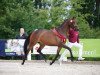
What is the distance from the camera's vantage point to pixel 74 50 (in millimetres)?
22500

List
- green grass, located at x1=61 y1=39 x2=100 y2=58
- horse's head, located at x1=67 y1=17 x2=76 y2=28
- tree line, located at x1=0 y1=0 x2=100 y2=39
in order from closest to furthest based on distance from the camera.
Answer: horse's head, located at x1=67 y1=17 x2=76 y2=28 < green grass, located at x1=61 y1=39 x2=100 y2=58 < tree line, located at x1=0 y1=0 x2=100 y2=39

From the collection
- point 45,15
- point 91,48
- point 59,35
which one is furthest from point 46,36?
point 45,15

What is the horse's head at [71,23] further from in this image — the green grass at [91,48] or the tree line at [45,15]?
the tree line at [45,15]

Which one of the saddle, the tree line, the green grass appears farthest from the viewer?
the tree line

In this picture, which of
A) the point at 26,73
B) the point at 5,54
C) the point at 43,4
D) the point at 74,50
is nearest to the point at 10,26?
the point at 5,54

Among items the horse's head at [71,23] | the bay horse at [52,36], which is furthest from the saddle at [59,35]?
the horse's head at [71,23]

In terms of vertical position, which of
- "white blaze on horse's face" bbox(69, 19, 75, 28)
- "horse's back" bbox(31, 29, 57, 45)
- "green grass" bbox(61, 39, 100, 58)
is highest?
"white blaze on horse's face" bbox(69, 19, 75, 28)

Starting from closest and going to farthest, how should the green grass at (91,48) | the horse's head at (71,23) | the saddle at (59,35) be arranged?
the horse's head at (71,23), the saddle at (59,35), the green grass at (91,48)

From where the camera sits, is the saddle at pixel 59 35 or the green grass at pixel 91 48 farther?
the green grass at pixel 91 48

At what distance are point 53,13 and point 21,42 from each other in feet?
39.6

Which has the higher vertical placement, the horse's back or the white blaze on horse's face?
the white blaze on horse's face

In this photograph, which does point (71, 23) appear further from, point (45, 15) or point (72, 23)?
point (45, 15)

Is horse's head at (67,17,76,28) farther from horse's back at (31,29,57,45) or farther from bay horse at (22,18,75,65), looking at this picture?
horse's back at (31,29,57,45)

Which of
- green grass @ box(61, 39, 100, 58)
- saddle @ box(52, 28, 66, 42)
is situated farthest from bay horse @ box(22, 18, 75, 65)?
green grass @ box(61, 39, 100, 58)
